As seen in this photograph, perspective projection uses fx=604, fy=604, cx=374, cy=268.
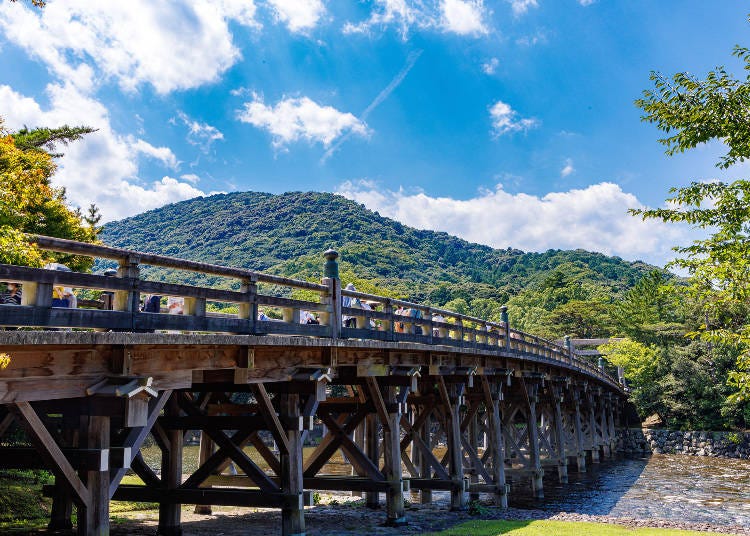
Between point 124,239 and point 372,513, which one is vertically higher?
point 124,239

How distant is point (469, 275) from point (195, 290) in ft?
618

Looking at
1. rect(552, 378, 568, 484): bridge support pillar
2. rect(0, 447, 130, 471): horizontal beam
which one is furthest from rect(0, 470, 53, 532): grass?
rect(552, 378, 568, 484): bridge support pillar

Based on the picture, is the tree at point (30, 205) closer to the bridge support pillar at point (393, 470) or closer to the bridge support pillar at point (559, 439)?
the bridge support pillar at point (393, 470)

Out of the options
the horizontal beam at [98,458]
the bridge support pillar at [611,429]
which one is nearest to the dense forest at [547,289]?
the bridge support pillar at [611,429]

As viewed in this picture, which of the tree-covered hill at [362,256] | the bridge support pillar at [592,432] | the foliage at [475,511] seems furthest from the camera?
the tree-covered hill at [362,256]

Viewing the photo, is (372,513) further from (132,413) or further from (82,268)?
(82,268)

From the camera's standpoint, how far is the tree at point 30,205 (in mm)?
6082

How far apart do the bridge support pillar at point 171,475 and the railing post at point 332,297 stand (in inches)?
135

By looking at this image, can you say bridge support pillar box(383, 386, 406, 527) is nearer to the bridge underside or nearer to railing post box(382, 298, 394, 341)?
the bridge underside

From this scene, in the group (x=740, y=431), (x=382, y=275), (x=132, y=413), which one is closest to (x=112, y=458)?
(x=132, y=413)

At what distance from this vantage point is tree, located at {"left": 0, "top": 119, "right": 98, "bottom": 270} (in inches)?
239

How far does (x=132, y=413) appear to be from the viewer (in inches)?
248

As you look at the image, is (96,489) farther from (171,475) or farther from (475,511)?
(475,511)

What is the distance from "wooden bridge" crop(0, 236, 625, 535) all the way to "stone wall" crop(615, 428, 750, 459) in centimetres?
2991
